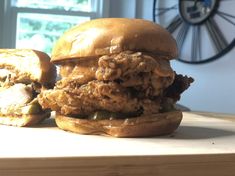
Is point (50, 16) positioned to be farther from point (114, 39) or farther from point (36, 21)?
point (114, 39)

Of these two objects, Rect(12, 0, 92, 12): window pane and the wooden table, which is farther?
Rect(12, 0, 92, 12): window pane

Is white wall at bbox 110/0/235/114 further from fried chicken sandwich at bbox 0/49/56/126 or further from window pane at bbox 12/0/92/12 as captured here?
fried chicken sandwich at bbox 0/49/56/126

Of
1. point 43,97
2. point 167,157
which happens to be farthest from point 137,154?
point 43,97

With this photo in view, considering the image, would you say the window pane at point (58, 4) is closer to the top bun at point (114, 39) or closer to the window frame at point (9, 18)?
the window frame at point (9, 18)

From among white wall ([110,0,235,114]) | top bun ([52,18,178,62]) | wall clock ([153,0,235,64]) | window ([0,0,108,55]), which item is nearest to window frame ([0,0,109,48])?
window ([0,0,108,55])

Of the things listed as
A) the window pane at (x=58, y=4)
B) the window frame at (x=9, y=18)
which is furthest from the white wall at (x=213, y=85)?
the window frame at (x=9, y=18)

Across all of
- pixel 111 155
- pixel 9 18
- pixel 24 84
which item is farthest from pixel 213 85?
pixel 111 155
